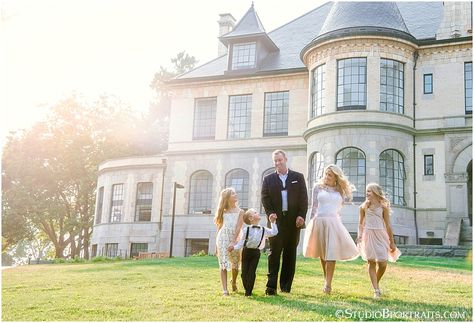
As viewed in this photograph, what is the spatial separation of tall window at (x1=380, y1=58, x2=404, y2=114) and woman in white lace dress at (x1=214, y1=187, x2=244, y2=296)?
55.9 feet

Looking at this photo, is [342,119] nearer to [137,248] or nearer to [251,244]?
[137,248]

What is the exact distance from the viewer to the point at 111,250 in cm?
3278

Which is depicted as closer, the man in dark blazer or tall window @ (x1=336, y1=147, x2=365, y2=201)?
the man in dark blazer

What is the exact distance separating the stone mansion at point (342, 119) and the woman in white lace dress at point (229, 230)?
15351mm

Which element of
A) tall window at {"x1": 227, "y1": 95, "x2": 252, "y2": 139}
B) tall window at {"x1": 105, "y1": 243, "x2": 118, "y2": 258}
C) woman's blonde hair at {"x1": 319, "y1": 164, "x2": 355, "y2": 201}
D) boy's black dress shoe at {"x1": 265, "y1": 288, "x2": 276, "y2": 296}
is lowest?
tall window at {"x1": 105, "y1": 243, "x2": 118, "y2": 258}

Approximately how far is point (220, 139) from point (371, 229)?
70.2 ft

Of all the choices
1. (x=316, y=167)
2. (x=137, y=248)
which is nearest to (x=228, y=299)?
(x=316, y=167)

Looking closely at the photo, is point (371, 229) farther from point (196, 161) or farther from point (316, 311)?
point (196, 161)

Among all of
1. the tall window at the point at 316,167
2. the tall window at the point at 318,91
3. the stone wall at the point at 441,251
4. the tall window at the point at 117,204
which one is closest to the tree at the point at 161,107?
the tall window at the point at 117,204

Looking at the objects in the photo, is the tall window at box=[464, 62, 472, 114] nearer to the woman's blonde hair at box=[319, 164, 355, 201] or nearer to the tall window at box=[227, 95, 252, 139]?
the tall window at box=[227, 95, 252, 139]

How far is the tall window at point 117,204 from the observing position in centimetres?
3331

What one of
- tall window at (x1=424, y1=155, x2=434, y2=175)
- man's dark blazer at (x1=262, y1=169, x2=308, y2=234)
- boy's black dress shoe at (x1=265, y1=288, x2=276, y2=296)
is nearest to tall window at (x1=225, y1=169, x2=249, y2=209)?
tall window at (x1=424, y1=155, x2=434, y2=175)

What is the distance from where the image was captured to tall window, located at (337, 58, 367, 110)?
81.0 ft

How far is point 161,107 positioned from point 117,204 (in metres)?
23.2
